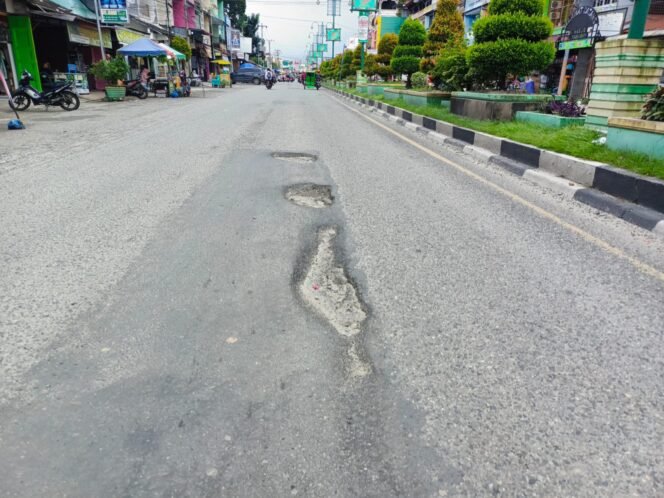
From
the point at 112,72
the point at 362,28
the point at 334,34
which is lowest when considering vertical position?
the point at 112,72

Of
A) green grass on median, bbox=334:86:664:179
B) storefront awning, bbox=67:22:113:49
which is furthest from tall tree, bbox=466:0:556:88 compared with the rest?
storefront awning, bbox=67:22:113:49

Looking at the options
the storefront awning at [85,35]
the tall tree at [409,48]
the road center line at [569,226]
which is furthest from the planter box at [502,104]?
the storefront awning at [85,35]

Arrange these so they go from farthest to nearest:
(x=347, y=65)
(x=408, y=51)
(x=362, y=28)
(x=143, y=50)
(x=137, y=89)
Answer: (x=347, y=65) < (x=362, y=28) < (x=137, y=89) < (x=143, y=50) < (x=408, y=51)

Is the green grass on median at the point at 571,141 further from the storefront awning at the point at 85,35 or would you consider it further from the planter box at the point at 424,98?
the storefront awning at the point at 85,35

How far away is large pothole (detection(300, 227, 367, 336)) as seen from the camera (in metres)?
2.51

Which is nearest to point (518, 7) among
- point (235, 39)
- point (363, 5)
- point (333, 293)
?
point (333, 293)

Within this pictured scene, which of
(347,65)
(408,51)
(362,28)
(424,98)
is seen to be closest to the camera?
(424,98)

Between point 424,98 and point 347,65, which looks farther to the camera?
point 347,65

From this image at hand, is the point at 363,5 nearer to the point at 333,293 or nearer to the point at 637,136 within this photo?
the point at 637,136

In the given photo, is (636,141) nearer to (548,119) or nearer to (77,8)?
(548,119)

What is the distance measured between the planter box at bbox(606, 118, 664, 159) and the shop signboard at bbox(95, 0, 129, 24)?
20307 mm

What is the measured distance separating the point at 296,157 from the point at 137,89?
18524 millimetres

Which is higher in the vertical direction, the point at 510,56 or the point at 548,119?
the point at 510,56

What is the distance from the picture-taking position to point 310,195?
198 inches
